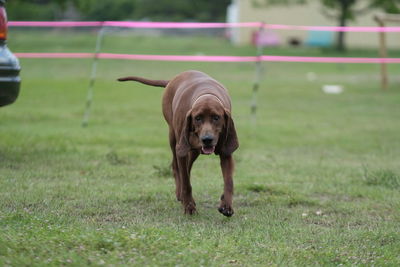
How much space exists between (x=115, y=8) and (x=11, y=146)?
51.9 meters

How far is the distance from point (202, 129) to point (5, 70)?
254 centimetres

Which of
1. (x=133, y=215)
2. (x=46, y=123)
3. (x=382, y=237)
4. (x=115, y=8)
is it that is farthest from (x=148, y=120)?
(x=115, y=8)

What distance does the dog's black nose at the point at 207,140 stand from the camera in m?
5.09

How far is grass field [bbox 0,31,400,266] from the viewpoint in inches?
164

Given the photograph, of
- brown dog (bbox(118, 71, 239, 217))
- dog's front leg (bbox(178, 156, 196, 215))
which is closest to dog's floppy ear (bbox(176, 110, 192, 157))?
brown dog (bbox(118, 71, 239, 217))

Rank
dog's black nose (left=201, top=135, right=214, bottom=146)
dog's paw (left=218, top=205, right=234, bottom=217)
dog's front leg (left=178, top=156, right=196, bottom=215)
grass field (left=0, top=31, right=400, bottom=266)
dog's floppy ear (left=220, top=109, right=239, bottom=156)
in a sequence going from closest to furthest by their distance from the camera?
1. grass field (left=0, top=31, right=400, bottom=266)
2. dog's black nose (left=201, top=135, right=214, bottom=146)
3. dog's paw (left=218, top=205, right=234, bottom=217)
4. dog's floppy ear (left=220, top=109, right=239, bottom=156)
5. dog's front leg (left=178, top=156, right=196, bottom=215)

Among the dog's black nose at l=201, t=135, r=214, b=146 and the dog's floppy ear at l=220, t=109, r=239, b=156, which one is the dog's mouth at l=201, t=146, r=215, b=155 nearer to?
the dog's black nose at l=201, t=135, r=214, b=146

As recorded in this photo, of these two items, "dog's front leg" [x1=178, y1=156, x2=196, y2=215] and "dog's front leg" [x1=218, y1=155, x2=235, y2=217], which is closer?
"dog's front leg" [x1=218, y1=155, x2=235, y2=217]

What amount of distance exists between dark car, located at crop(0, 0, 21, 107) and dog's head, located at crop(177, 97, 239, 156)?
226cm

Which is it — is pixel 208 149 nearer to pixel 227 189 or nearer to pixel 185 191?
pixel 227 189

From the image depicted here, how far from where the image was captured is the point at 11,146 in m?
8.56

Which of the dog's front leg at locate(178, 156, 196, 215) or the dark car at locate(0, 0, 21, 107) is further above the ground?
the dark car at locate(0, 0, 21, 107)

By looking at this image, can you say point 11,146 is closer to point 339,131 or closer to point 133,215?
point 133,215

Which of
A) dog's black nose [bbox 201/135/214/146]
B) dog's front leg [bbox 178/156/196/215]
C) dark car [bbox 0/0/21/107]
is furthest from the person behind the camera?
dark car [bbox 0/0/21/107]
